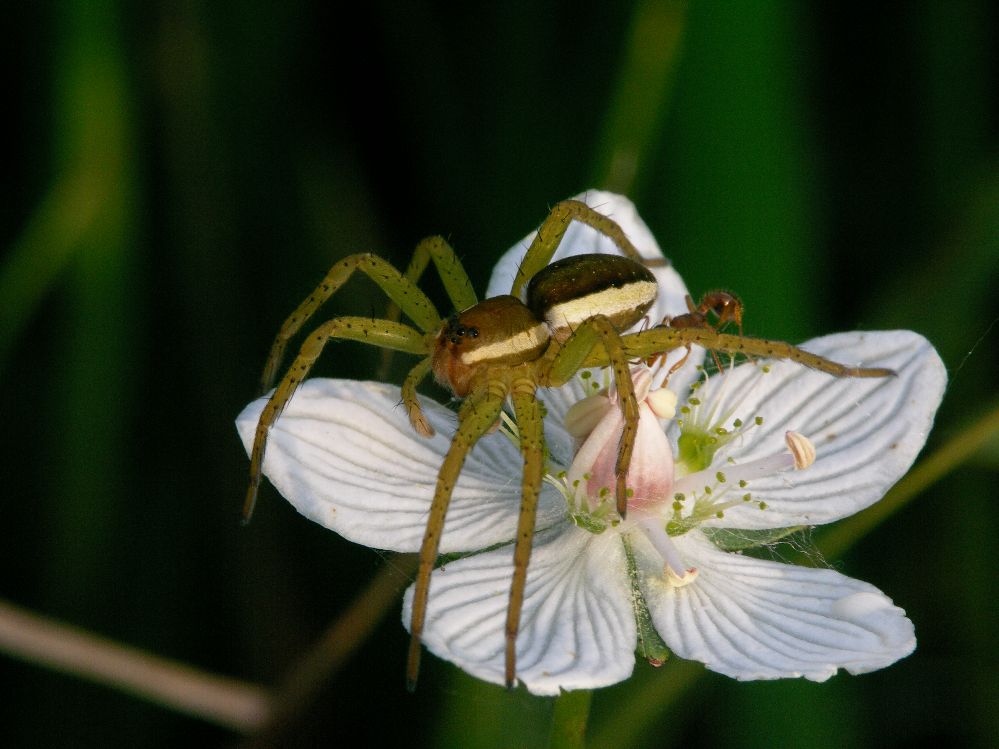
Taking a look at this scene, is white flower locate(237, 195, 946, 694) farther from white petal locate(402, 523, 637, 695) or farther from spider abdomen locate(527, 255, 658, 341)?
spider abdomen locate(527, 255, 658, 341)

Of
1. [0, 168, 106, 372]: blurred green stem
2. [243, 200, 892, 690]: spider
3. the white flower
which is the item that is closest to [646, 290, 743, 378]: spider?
[243, 200, 892, 690]: spider

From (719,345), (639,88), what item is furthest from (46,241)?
(719,345)

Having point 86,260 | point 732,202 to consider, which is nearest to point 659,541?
point 732,202

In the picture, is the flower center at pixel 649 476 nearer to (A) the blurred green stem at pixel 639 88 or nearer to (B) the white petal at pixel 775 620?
(B) the white petal at pixel 775 620

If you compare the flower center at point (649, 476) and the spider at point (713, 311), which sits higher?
the spider at point (713, 311)

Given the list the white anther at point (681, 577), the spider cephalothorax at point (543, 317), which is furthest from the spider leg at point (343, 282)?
the white anther at point (681, 577)

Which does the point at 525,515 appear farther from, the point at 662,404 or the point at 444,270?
the point at 444,270
